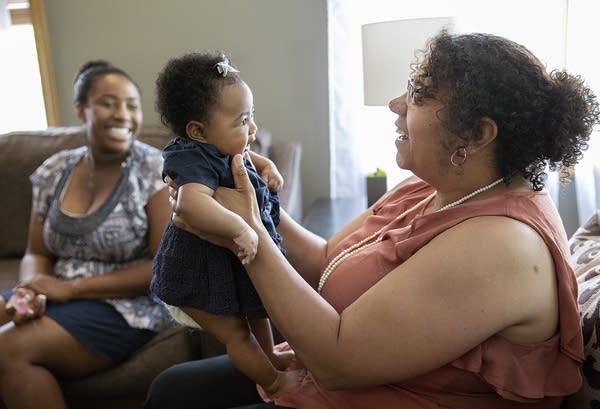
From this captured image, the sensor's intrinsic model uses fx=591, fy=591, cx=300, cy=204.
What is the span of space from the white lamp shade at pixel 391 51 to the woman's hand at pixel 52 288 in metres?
1.21

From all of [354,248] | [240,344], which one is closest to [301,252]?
[354,248]

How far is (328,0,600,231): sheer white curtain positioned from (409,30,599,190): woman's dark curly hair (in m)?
1.05

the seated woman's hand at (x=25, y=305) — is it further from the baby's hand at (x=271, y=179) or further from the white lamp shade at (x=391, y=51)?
the white lamp shade at (x=391, y=51)

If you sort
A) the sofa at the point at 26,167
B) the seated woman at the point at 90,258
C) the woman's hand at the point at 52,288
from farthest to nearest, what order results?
the sofa at the point at 26,167 → the woman's hand at the point at 52,288 → the seated woman at the point at 90,258

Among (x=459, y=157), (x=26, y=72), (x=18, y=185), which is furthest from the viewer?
(x=26, y=72)

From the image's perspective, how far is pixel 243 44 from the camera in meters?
2.75

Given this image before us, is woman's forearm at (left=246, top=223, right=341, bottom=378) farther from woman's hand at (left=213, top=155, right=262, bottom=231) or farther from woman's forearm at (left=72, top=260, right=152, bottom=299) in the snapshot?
woman's forearm at (left=72, top=260, right=152, bottom=299)

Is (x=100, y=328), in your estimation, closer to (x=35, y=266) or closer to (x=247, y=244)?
(x=35, y=266)

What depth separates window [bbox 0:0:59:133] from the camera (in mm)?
2898

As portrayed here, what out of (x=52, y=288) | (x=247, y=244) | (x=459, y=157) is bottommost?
(x=52, y=288)

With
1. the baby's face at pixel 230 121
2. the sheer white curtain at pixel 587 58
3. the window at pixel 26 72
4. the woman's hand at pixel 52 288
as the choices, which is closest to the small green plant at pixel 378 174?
the sheer white curtain at pixel 587 58

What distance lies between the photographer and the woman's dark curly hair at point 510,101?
1012 mm

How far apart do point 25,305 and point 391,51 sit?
144 cm

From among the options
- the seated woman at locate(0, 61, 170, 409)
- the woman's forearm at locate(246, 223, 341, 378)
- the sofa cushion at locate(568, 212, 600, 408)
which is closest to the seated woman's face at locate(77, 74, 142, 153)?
the seated woman at locate(0, 61, 170, 409)
